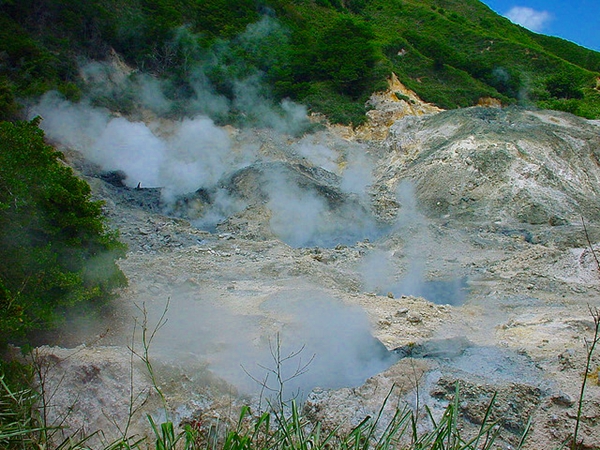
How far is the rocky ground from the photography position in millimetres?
4805

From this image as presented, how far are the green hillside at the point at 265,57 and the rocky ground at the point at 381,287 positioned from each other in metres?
4.75

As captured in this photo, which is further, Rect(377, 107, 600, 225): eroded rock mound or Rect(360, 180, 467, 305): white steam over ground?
Rect(377, 107, 600, 225): eroded rock mound

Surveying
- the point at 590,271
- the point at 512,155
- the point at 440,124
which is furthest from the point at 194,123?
the point at 590,271

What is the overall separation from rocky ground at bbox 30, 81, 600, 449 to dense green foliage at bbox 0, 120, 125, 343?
502 millimetres

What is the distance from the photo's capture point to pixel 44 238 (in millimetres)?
6086

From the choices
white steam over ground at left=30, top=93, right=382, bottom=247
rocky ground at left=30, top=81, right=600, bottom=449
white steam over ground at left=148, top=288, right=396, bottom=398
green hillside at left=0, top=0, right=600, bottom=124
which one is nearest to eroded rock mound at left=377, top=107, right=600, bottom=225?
rocky ground at left=30, top=81, right=600, bottom=449

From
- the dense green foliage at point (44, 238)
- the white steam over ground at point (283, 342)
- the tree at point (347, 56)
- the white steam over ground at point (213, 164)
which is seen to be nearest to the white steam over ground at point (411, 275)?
the white steam over ground at point (213, 164)

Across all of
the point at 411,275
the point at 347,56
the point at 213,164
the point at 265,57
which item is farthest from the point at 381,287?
the point at 265,57

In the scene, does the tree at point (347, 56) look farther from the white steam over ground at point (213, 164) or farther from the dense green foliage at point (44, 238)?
the dense green foliage at point (44, 238)

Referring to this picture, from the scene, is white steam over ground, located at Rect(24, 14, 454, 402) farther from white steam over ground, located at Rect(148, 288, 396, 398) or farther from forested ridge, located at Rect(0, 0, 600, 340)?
forested ridge, located at Rect(0, 0, 600, 340)

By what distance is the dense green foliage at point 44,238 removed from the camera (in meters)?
5.36

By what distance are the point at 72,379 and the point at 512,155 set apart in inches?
553

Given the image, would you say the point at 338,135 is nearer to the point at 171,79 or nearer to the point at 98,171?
the point at 171,79

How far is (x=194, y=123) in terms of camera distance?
20.0 metres
